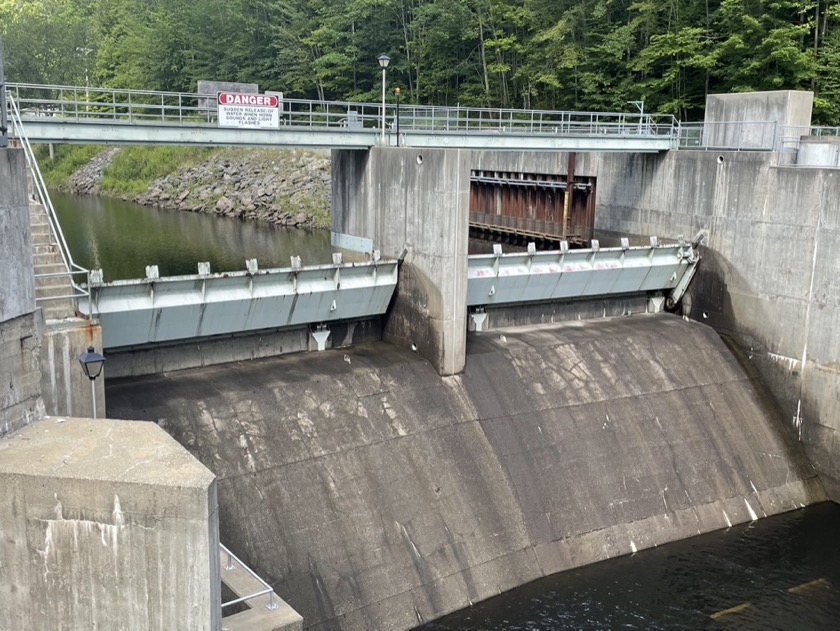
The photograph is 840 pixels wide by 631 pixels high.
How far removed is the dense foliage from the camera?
126ft

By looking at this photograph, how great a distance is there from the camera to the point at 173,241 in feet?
148

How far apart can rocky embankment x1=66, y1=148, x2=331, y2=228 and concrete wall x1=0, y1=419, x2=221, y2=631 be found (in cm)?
4103

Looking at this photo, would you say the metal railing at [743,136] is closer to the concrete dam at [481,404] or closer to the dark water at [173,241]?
the concrete dam at [481,404]

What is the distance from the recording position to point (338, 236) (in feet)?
79.8

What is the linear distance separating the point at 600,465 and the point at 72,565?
13693 mm

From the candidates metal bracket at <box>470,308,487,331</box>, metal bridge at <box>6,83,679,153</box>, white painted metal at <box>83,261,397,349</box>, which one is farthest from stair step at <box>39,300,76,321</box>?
metal bracket at <box>470,308,487,331</box>

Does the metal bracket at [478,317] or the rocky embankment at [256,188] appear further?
the rocky embankment at [256,188]

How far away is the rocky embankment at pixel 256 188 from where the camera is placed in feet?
173

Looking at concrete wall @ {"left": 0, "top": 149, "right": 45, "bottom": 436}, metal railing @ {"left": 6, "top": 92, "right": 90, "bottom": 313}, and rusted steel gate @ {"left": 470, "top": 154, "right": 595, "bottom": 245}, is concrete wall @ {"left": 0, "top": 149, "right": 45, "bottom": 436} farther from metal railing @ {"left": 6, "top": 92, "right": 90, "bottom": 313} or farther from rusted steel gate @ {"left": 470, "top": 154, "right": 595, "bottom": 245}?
rusted steel gate @ {"left": 470, "top": 154, "right": 595, "bottom": 245}

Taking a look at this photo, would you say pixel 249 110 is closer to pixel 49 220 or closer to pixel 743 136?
pixel 49 220

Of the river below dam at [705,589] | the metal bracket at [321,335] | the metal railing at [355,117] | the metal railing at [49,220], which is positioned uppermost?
the metal railing at [355,117]

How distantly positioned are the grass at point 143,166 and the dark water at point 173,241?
577 centimetres

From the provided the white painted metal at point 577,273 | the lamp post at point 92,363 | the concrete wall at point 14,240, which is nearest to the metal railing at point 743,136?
the white painted metal at point 577,273

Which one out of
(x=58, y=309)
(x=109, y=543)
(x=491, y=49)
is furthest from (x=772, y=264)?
(x=491, y=49)
